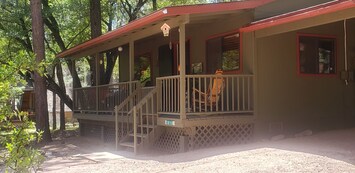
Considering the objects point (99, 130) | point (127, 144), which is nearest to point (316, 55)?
point (127, 144)

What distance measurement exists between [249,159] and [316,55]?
4591 mm

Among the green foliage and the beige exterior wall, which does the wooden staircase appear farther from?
the green foliage

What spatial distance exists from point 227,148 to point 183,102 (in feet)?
4.63

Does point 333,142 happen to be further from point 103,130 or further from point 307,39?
point 103,130

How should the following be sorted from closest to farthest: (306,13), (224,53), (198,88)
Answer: (306,13) → (198,88) → (224,53)

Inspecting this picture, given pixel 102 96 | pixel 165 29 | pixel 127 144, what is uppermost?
pixel 165 29

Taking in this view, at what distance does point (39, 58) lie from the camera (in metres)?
16.4

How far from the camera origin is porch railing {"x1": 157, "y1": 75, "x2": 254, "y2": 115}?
10.1 meters

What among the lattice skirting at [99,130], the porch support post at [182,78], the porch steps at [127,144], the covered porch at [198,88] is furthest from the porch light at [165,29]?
the lattice skirting at [99,130]

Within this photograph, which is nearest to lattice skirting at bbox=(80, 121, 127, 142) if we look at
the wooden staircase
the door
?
the door

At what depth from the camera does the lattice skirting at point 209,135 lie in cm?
1012

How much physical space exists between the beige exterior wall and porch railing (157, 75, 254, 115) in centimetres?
35

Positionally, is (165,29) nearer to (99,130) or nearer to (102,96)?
(102,96)

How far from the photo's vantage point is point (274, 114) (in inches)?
426
